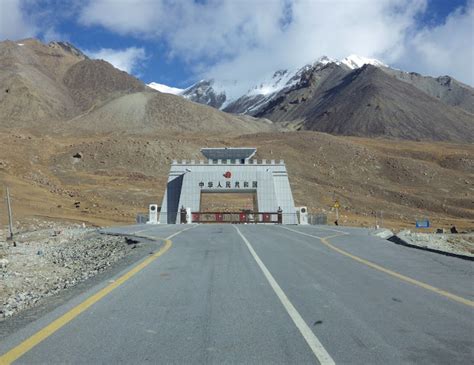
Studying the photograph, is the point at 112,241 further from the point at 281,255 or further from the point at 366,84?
the point at 366,84

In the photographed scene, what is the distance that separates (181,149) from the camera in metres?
99.8

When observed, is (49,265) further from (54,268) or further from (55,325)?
(55,325)

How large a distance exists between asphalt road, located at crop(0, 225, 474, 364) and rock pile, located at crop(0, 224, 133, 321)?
1823 millimetres

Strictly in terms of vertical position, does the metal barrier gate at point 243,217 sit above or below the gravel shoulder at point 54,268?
above

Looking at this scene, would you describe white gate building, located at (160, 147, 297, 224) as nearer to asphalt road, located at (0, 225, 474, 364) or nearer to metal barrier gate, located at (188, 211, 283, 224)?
metal barrier gate, located at (188, 211, 283, 224)

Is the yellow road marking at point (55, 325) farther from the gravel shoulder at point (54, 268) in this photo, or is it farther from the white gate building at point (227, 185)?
the white gate building at point (227, 185)

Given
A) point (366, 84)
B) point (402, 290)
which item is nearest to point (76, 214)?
point (402, 290)

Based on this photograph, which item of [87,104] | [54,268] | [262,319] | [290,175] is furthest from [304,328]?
[87,104]

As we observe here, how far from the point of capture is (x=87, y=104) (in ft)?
544

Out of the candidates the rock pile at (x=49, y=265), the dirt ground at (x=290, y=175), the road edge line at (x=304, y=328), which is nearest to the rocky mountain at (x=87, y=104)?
the dirt ground at (x=290, y=175)

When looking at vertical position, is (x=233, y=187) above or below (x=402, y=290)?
above

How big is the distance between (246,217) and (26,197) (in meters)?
23.0

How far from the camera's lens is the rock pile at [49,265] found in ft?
36.4

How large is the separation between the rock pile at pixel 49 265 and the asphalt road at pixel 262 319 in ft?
5.98
